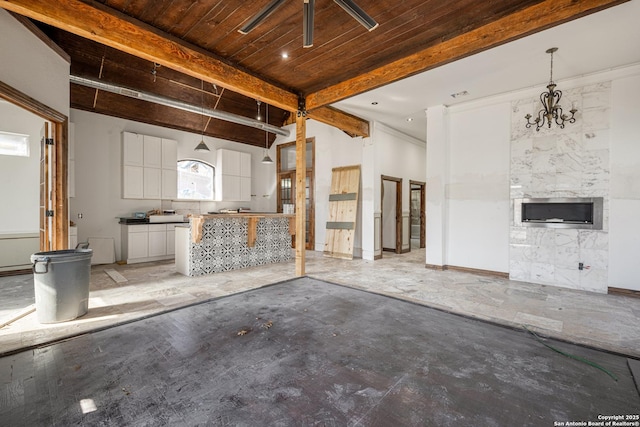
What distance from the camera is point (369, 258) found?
7039 millimetres

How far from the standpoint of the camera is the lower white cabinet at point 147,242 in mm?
6375

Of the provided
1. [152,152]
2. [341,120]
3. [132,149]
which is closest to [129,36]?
[341,120]

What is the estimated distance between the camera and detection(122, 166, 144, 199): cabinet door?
656 cm

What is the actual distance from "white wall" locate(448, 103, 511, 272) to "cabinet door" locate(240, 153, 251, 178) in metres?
5.91

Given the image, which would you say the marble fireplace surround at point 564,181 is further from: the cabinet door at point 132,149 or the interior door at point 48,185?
the cabinet door at point 132,149

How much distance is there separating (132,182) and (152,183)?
16.6 inches

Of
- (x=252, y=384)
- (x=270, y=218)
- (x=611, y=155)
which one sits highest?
(x=611, y=155)

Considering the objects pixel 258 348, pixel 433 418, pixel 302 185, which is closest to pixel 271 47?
pixel 302 185

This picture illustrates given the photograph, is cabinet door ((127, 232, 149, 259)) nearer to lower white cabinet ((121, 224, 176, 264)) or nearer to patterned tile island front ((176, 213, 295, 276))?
lower white cabinet ((121, 224, 176, 264))

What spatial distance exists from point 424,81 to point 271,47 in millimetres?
2566

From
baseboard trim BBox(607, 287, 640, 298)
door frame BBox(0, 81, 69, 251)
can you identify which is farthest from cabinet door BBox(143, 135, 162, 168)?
baseboard trim BBox(607, 287, 640, 298)

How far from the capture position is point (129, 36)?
121 inches

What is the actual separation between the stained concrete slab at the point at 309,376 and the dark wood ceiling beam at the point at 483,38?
3.10m

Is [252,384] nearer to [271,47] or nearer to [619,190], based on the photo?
[271,47]
